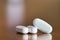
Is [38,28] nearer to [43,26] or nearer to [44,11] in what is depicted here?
[43,26]

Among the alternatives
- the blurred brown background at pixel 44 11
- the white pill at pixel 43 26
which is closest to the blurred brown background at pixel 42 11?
the blurred brown background at pixel 44 11

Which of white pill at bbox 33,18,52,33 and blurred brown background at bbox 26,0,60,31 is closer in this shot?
white pill at bbox 33,18,52,33

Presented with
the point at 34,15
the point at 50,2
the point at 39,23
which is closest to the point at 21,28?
the point at 39,23

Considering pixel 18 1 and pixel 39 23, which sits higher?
pixel 18 1

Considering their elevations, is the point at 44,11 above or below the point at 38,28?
above

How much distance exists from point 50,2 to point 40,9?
0.09m

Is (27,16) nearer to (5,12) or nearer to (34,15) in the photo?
(34,15)

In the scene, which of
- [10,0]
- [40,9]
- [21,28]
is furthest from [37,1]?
[21,28]

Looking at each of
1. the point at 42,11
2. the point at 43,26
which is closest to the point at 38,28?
the point at 43,26

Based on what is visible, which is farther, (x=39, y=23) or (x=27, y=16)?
(x=27, y=16)

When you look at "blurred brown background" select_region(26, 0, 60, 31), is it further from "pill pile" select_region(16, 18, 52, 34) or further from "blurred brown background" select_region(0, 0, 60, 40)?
"pill pile" select_region(16, 18, 52, 34)

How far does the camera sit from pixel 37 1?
1.06 metres

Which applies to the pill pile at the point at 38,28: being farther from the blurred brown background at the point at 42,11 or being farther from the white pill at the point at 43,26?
the blurred brown background at the point at 42,11

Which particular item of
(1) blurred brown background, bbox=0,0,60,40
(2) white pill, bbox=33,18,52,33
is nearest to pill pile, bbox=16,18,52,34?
(2) white pill, bbox=33,18,52,33
